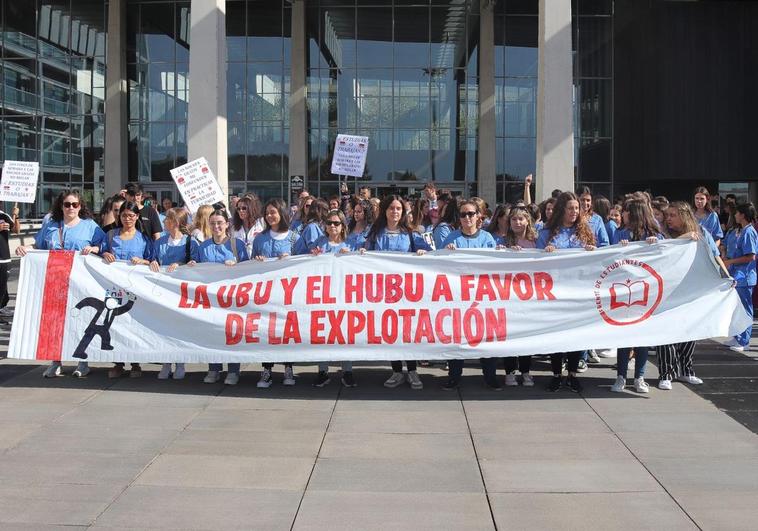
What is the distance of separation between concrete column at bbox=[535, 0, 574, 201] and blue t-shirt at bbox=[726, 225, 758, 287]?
865cm

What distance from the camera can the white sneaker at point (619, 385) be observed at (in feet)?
27.8

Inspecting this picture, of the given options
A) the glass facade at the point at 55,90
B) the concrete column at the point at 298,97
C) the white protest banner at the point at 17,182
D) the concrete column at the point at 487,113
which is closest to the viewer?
the white protest banner at the point at 17,182

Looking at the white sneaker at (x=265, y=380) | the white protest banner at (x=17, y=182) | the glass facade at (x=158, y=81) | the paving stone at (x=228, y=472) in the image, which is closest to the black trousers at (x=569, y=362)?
the white sneaker at (x=265, y=380)

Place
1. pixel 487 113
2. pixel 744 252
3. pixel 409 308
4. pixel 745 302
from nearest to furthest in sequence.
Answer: pixel 409 308, pixel 744 252, pixel 745 302, pixel 487 113

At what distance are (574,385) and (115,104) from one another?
28715mm

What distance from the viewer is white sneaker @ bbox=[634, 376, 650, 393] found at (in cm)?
841

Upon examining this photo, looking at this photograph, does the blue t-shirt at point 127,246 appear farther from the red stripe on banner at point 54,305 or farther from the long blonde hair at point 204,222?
the long blonde hair at point 204,222

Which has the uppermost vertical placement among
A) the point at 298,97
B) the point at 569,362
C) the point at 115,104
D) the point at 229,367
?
the point at 298,97

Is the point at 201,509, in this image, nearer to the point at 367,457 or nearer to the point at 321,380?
the point at 367,457

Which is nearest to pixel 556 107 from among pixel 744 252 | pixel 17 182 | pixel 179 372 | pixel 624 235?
pixel 744 252

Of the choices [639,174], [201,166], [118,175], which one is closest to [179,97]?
[118,175]

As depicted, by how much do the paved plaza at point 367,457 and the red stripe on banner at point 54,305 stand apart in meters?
0.39

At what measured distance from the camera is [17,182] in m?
13.9

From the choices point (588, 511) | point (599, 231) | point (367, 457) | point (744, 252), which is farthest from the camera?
point (744, 252)
